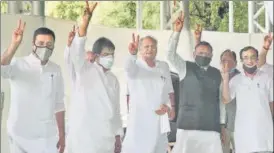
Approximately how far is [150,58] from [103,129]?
681 mm

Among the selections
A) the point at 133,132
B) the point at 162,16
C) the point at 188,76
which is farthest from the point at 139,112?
the point at 162,16

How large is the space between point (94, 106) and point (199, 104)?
87cm

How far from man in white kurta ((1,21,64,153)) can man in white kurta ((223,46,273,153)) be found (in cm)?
141

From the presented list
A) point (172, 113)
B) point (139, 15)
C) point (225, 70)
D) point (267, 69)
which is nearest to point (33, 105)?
point (172, 113)

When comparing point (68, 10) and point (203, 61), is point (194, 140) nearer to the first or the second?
point (203, 61)

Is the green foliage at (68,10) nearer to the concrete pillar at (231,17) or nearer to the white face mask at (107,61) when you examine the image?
the white face mask at (107,61)

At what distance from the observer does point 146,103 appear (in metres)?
4.61

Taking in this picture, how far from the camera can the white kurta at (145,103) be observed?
4582 mm

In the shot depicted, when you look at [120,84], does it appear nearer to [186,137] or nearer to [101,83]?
[101,83]

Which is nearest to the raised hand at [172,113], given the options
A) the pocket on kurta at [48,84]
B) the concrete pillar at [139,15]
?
the concrete pillar at [139,15]

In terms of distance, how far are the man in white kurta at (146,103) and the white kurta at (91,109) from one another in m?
0.17

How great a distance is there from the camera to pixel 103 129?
14.8 feet

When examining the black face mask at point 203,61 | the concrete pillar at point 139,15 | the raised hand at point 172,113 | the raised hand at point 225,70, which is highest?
the concrete pillar at point 139,15

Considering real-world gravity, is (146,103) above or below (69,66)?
below
